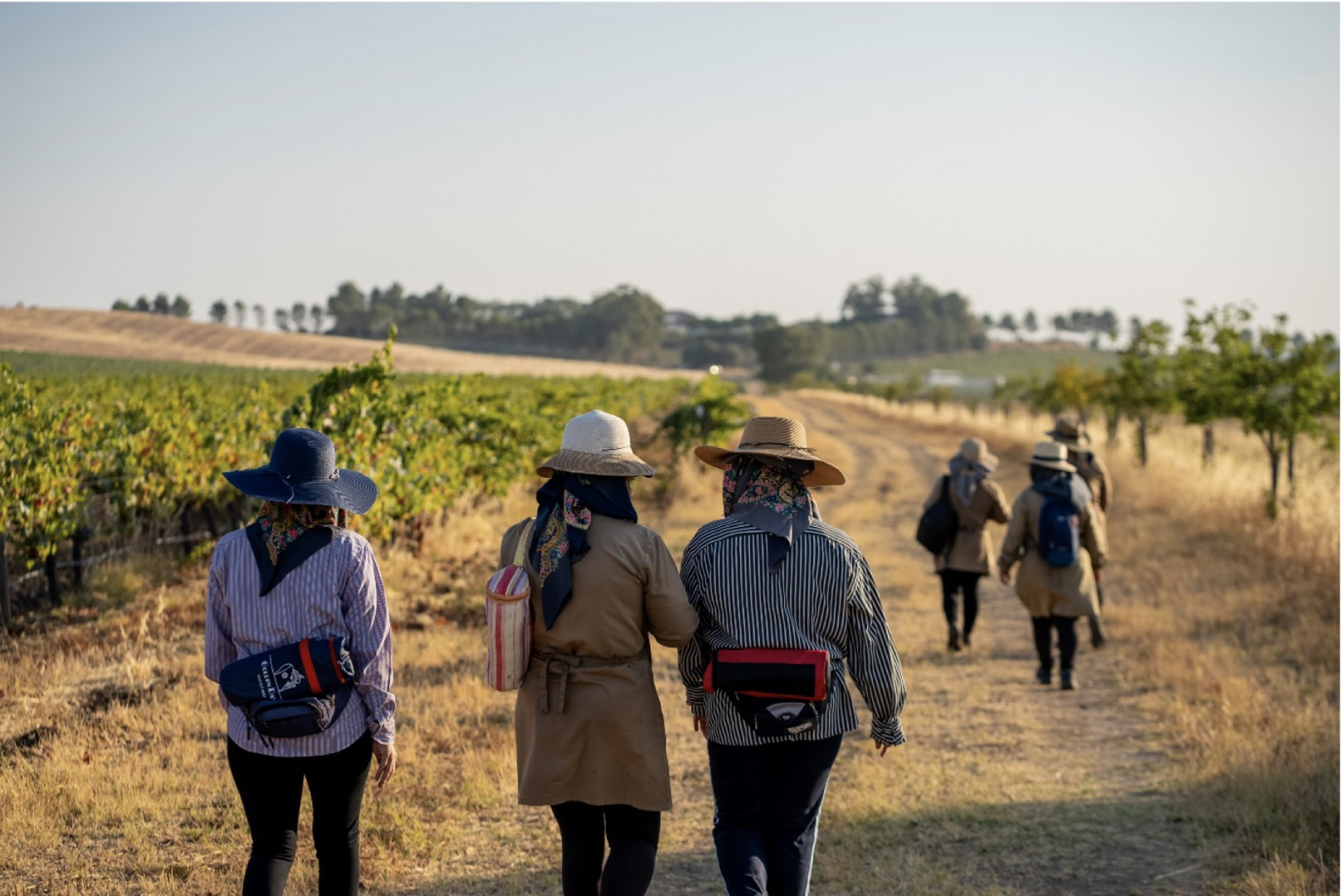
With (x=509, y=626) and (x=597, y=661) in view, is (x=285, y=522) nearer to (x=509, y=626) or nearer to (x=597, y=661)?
(x=509, y=626)

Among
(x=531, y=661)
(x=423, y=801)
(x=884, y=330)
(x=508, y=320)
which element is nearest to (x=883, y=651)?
(x=531, y=661)

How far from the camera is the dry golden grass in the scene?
5074mm

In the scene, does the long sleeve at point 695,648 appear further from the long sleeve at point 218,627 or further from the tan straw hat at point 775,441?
the long sleeve at point 218,627

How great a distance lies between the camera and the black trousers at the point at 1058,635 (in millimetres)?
8297

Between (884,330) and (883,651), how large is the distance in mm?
146471

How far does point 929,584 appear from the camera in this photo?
12672 millimetres

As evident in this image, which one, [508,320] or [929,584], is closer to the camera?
[929,584]

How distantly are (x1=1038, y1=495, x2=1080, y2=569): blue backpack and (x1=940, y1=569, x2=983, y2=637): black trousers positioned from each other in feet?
3.38

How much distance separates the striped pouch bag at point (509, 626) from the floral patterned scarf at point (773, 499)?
2.41 feet

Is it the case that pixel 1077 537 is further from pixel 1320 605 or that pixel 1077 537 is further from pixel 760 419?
pixel 760 419

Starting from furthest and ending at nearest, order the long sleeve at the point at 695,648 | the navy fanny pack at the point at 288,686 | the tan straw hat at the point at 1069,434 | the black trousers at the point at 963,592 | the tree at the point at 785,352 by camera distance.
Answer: the tree at the point at 785,352 → the tan straw hat at the point at 1069,434 → the black trousers at the point at 963,592 → the long sleeve at the point at 695,648 → the navy fanny pack at the point at 288,686

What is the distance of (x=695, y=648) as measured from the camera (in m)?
3.90

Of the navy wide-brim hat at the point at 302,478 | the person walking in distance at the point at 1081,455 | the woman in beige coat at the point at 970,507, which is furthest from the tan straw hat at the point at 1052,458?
the navy wide-brim hat at the point at 302,478

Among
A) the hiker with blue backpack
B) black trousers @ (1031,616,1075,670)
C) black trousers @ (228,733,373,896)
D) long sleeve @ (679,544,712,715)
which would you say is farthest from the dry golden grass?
long sleeve @ (679,544,712,715)
